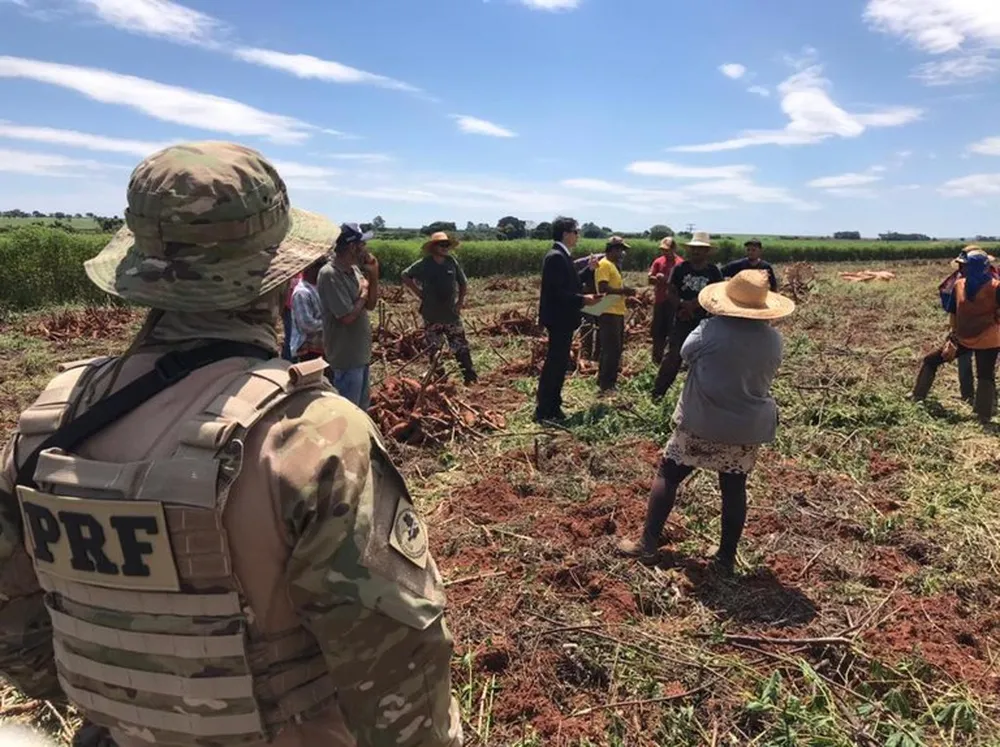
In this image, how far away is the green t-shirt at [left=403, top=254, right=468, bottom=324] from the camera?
7355mm

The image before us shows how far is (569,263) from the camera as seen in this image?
6434 millimetres

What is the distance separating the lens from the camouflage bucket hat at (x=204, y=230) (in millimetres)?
1201

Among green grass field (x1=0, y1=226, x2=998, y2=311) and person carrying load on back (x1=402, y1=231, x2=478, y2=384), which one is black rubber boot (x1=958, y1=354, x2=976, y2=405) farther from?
person carrying load on back (x1=402, y1=231, x2=478, y2=384)

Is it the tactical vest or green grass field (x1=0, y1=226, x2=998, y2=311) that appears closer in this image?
the tactical vest

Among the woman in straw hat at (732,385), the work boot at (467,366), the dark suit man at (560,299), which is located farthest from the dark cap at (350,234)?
the work boot at (467,366)

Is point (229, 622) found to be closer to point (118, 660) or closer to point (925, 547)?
point (118, 660)

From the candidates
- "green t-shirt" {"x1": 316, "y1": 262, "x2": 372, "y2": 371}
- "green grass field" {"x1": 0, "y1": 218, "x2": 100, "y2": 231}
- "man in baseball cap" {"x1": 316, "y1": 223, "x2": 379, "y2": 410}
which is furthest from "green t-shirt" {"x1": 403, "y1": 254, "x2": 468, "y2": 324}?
"green grass field" {"x1": 0, "y1": 218, "x2": 100, "y2": 231}

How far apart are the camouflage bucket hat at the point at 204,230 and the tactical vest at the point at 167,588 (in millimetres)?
172

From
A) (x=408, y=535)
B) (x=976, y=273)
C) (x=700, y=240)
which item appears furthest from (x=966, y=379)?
(x=408, y=535)

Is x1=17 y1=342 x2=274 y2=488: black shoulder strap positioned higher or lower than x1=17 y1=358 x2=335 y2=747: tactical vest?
higher

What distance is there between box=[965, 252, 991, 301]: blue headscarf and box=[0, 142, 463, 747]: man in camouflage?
700 cm

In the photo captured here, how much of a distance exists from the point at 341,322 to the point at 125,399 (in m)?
4.05

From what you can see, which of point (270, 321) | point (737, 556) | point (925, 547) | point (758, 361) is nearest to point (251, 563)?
point (270, 321)

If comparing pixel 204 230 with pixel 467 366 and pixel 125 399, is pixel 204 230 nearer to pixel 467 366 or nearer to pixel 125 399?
pixel 125 399
